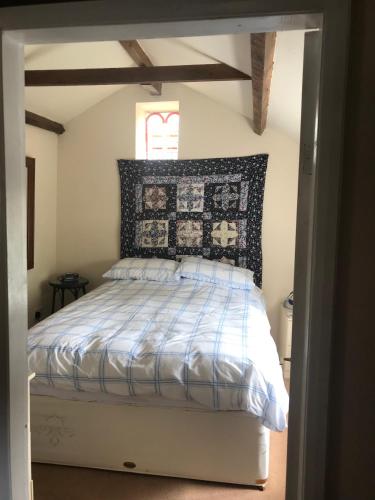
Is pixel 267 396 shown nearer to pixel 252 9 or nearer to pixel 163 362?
pixel 163 362

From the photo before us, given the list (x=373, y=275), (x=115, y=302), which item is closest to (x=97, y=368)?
(x=115, y=302)

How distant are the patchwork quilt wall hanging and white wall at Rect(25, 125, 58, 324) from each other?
0.77m

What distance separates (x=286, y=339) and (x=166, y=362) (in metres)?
1.92

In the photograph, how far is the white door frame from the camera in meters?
0.75

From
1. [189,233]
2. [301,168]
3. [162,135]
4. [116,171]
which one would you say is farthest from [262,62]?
[116,171]

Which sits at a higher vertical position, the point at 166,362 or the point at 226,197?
the point at 226,197

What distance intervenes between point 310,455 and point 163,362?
1198mm

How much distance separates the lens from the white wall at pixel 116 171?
3.87 meters

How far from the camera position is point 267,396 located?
188 cm

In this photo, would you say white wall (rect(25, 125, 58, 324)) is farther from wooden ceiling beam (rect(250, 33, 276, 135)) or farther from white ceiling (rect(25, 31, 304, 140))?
wooden ceiling beam (rect(250, 33, 276, 135))

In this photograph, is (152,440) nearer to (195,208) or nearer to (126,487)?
(126,487)

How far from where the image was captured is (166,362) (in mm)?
1935

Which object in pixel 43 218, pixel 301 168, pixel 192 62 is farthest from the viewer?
pixel 43 218

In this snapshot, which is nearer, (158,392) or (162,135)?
(158,392)
